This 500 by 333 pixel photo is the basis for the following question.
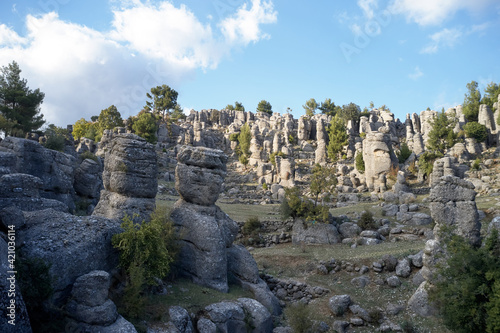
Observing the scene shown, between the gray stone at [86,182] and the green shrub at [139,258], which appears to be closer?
the green shrub at [139,258]

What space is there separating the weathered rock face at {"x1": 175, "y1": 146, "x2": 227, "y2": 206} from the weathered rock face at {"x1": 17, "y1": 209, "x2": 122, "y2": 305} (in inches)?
184

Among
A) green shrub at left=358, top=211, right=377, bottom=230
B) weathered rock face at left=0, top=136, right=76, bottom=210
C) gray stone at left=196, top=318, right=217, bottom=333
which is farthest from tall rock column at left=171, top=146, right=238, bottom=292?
green shrub at left=358, top=211, right=377, bottom=230

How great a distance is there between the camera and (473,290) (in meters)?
10.6

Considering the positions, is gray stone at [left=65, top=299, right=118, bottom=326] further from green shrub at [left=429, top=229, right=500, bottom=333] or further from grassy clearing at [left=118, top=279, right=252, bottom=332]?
green shrub at [left=429, top=229, right=500, bottom=333]

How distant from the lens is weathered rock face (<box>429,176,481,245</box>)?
1509 cm

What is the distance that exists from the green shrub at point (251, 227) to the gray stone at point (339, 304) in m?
13.7

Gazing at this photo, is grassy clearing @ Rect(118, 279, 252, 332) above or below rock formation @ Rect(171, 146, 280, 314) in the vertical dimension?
below

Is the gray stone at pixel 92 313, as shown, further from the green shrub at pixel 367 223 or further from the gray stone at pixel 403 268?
the green shrub at pixel 367 223

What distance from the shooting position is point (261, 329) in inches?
506

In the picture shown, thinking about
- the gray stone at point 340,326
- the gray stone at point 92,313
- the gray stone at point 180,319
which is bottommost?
the gray stone at point 340,326

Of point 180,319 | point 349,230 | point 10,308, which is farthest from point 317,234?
point 10,308

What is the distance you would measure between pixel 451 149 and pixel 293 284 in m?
45.6

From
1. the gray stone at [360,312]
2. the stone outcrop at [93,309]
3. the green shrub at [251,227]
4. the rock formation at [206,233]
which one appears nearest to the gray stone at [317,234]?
Answer: the green shrub at [251,227]

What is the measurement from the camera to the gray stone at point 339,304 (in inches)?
604
